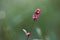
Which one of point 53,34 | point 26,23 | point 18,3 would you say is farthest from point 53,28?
point 18,3

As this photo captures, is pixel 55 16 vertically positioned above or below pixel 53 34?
above

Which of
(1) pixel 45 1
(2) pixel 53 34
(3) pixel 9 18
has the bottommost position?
(2) pixel 53 34

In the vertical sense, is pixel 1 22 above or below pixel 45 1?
below

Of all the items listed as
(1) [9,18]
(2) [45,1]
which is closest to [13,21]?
(1) [9,18]

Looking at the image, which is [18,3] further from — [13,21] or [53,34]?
[53,34]

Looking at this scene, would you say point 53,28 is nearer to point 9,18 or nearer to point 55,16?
point 55,16

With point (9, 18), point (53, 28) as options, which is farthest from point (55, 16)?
point (9, 18)
